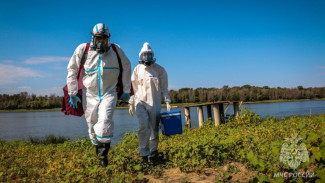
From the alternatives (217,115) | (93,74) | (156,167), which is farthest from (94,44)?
(217,115)

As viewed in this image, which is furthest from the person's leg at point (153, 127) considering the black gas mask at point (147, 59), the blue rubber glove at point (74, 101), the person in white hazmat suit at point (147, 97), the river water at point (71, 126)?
the river water at point (71, 126)

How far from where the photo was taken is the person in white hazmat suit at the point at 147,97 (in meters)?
5.40

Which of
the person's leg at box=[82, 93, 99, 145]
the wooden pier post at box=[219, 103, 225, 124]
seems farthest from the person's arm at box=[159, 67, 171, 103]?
the wooden pier post at box=[219, 103, 225, 124]

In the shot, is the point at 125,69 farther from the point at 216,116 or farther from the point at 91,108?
the point at 216,116

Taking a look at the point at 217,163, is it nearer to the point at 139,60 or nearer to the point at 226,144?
the point at 226,144

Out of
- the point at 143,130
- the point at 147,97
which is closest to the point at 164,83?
the point at 147,97

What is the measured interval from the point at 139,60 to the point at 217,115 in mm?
7176

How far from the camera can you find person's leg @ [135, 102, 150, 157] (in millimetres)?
5352

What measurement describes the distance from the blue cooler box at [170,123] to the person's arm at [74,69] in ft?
6.11

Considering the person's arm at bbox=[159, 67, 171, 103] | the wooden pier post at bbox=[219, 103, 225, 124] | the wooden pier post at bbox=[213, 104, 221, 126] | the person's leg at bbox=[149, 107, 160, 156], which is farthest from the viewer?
the wooden pier post at bbox=[219, 103, 225, 124]

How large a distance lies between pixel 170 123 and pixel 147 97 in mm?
715

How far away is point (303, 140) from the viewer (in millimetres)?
3271

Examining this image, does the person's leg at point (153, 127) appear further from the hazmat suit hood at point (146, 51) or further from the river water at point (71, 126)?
the river water at point (71, 126)

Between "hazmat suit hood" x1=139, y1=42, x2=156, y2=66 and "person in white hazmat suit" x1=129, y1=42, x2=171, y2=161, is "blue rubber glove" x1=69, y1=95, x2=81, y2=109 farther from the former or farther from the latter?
"hazmat suit hood" x1=139, y1=42, x2=156, y2=66
